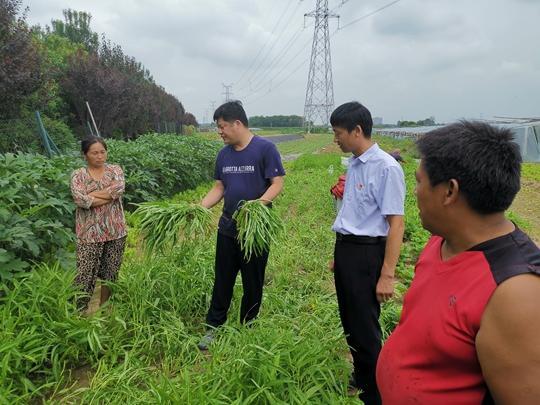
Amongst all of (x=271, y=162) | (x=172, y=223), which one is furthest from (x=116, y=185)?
(x=271, y=162)

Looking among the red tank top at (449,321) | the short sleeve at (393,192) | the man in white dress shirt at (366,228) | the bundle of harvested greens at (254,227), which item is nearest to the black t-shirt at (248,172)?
the bundle of harvested greens at (254,227)

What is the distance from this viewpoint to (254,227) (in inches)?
107

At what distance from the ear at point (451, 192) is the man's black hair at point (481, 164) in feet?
0.03

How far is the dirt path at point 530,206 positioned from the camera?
7.65 meters

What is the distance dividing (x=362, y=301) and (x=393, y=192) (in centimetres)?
62

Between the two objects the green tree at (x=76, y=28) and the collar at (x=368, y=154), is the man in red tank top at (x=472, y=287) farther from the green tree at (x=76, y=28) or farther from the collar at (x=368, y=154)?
the green tree at (x=76, y=28)

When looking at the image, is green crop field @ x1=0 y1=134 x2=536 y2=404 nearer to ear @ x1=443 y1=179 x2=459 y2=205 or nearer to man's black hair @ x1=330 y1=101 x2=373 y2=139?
man's black hair @ x1=330 y1=101 x2=373 y2=139

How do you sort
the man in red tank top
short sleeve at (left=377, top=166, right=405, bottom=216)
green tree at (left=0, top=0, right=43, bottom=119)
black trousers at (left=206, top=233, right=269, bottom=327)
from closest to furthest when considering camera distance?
the man in red tank top, short sleeve at (left=377, top=166, right=405, bottom=216), black trousers at (left=206, top=233, right=269, bottom=327), green tree at (left=0, top=0, right=43, bottom=119)

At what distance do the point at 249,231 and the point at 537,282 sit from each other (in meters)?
1.97

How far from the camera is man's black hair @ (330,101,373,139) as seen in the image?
2.21 meters

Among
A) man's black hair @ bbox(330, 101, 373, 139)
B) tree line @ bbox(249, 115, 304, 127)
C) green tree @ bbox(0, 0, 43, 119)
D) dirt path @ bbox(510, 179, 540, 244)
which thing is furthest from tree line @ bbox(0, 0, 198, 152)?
tree line @ bbox(249, 115, 304, 127)

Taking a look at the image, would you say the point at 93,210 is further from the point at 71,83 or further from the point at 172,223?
the point at 71,83

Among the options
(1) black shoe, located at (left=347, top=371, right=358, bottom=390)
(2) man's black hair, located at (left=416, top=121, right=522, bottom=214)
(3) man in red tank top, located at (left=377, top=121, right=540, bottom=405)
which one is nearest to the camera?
(3) man in red tank top, located at (left=377, top=121, right=540, bottom=405)

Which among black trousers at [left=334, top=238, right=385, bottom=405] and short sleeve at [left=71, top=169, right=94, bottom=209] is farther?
short sleeve at [left=71, top=169, right=94, bottom=209]
